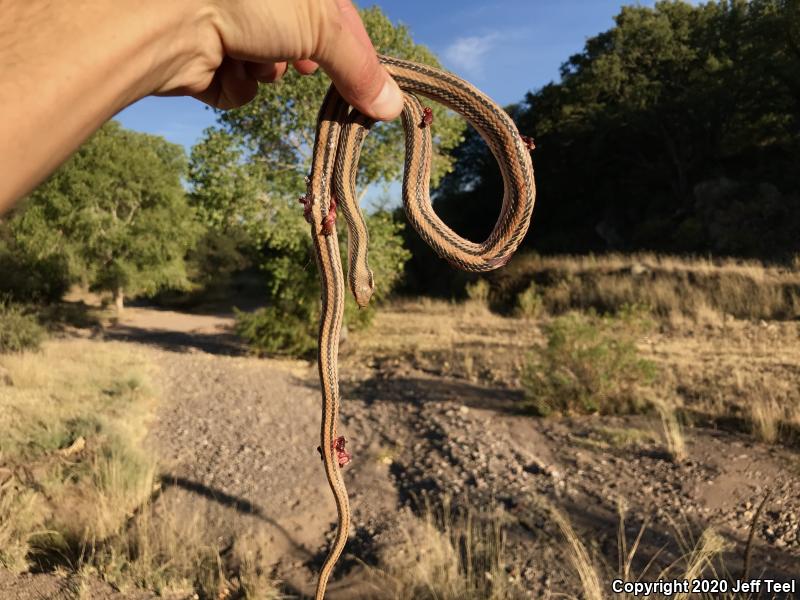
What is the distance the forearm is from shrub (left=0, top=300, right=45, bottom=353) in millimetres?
13837

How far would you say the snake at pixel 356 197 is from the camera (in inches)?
71.8

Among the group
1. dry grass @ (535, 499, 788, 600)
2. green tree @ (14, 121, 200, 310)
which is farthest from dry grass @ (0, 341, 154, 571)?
green tree @ (14, 121, 200, 310)

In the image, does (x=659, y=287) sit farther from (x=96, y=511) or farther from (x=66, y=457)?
(x=96, y=511)

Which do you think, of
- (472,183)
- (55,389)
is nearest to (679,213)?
(472,183)

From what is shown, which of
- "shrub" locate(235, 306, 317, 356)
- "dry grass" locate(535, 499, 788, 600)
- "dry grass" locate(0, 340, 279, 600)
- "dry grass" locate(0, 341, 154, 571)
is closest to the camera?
"dry grass" locate(535, 499, 788, 600)

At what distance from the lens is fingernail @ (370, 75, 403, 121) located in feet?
5.55

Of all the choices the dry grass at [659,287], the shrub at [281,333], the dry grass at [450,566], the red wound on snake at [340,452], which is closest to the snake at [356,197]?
the red wound on snake at [340,452]

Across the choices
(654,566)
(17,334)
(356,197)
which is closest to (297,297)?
(17,334)

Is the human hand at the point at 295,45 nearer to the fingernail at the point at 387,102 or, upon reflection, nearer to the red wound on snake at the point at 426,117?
the fingernail at the point at 387,102

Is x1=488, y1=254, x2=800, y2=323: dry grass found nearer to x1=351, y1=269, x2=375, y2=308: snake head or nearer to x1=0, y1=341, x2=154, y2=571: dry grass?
x1=0, y1=341, x2=154, y2=571: dry grass

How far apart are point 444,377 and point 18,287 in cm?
2045

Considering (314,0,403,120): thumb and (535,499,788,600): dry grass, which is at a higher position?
(314,0,403,120): thumb

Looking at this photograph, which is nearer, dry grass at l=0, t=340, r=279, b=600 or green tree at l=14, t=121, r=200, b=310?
dry grass at l=0, t=340, r=279, b=600

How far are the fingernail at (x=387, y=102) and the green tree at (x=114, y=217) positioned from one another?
20.8 m
